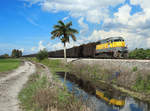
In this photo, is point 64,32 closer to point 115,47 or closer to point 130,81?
point 115,47

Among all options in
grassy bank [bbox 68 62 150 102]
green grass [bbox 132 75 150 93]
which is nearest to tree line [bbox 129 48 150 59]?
grassy bank [bbox 68 62 150 102]

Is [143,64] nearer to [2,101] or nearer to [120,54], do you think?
[120,54]

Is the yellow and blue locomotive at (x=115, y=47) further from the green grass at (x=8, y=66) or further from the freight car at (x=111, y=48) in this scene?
the green grass at (x=8, y=66)

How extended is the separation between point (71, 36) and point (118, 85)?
82.5ft

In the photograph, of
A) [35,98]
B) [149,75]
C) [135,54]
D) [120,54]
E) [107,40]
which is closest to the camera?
[35,98]

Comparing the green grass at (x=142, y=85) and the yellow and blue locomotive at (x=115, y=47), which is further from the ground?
the yellow and blue locomotive at (x=115, y=47)

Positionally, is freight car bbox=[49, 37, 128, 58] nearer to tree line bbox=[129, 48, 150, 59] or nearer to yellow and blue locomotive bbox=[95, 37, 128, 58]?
yellow and blue locomotive bbox=[95, 37, 128, 58]

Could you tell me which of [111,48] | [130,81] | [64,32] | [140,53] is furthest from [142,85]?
[64,32]

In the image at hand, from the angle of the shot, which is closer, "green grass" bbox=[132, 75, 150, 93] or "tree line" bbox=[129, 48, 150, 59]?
"green grass" bbox=[132, 75, 150, 93]

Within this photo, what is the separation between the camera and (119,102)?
1171cm

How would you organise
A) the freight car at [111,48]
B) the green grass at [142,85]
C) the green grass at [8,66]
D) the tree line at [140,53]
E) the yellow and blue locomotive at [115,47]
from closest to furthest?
1. the green grass at [142,85]
2. the yellow and blue locomotive at [115,47]
3. the freight car at [111,48]
4. the tree line at [140,53]
5. the green grass at [8,66]

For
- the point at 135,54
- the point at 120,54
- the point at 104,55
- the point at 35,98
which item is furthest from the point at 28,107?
the point at 135,54

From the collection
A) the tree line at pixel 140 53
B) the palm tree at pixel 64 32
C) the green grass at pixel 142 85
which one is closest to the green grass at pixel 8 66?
the palm tree at pixel 64 32

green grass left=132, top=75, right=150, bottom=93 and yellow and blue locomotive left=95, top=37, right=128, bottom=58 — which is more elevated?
yellow and blue locomotive left=95, top=37, right=128, bottom=58
